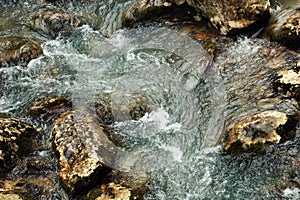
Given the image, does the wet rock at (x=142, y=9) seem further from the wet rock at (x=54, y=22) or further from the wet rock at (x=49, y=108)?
the wet rock at (x=49, y=108)

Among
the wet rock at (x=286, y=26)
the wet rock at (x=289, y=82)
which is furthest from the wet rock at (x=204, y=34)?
the wet rock at (x=289, y=82)

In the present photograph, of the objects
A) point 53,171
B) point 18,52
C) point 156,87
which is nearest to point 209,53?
point 156,87

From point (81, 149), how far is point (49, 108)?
1796mm

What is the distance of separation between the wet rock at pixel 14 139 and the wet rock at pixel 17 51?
269 centimetres

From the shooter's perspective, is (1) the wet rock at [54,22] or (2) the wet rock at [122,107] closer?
(2) the wet rock at [122,107]

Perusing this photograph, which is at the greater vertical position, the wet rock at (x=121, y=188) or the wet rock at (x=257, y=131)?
the wet rock at (x=257, y=131)

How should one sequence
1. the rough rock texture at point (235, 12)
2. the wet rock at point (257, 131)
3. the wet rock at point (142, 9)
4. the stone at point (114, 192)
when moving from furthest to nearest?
the wet rock at point (142, 9) → the rough rock texture at point (235, 12) → the wet rock at point (257, 131) → the stone at point (114, 192)

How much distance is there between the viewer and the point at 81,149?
6078 mm

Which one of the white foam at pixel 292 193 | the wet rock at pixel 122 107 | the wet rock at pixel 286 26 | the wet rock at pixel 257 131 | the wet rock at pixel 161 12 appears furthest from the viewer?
the wet rock at pixel 161 12

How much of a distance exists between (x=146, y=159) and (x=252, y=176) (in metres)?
1.84

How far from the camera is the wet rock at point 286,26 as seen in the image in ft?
25.2

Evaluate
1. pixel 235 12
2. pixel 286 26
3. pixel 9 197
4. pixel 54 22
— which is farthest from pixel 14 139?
pixel 286 26

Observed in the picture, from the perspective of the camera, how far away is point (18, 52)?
9.34 metres

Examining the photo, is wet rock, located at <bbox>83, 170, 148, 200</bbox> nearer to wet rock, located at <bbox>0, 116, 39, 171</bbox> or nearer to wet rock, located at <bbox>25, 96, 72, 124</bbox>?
wet rock, located at <bbox>0, 116, 39, 171</bbox>
